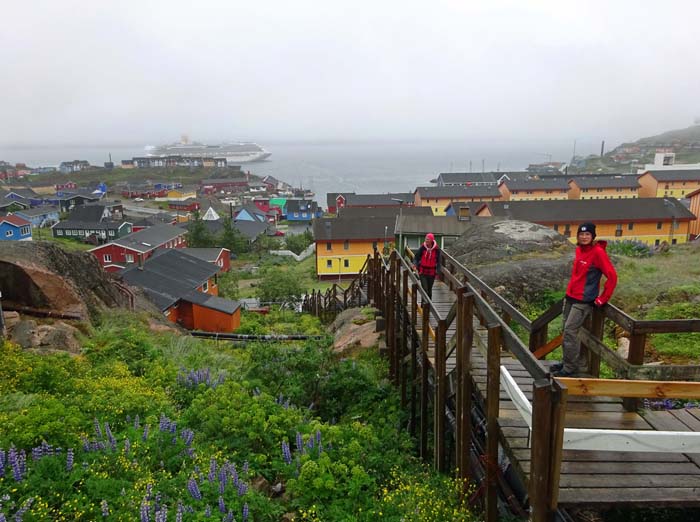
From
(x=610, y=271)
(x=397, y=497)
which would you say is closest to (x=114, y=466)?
(x=397, y=497)

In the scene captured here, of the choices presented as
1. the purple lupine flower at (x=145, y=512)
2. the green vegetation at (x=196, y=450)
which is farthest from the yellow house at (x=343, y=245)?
the purple lupine flower at (x=145, y=512)

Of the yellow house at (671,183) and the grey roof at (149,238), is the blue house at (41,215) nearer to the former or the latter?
the grey roof at (149,238)

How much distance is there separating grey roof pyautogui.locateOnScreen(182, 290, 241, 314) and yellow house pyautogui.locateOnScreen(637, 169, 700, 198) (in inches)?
2904

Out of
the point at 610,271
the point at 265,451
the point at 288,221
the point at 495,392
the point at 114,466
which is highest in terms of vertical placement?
the point at 610,271

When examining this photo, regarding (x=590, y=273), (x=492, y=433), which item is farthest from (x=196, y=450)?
(x=590, y=273)

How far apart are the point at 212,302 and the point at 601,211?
37193 mm

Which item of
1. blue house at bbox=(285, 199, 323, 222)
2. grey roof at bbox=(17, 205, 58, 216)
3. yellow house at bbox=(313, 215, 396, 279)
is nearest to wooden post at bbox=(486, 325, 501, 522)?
yellow house at bbox=(313, 215, 396, 279)

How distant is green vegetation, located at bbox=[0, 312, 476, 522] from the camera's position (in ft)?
15.3

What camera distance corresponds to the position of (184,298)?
88.0 feet

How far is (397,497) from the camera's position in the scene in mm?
5219

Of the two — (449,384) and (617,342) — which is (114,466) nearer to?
(449,384)

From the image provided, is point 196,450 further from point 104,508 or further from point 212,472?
point 104,508

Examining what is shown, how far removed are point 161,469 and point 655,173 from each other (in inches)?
3519

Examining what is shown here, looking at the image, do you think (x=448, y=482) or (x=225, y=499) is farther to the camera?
(x=448, y=482)
